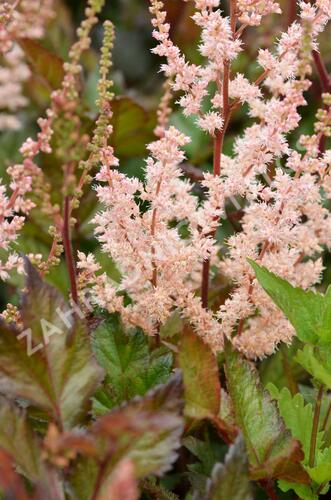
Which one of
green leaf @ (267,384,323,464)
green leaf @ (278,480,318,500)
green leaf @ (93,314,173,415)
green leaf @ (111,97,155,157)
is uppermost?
green leaf @ (111,97,155,157)

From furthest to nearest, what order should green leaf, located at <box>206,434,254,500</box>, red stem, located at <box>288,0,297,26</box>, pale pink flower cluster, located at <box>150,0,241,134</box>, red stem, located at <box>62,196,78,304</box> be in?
red stem, located at <box>288,0,297,26</box>, pale pink flower cluster, located at <box>150,0,241,134</box>, red stem, located at <box>62,196,78,304</box>, green leaf, located at <box>206,434,254,500</box>

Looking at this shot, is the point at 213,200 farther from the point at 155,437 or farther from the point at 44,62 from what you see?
the point at 44,62

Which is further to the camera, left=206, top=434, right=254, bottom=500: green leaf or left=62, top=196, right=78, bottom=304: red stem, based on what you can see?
left=62, top=196, right=78, bottom=304: red stem

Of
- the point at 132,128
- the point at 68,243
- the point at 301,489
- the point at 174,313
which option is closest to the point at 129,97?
the point at 132,128

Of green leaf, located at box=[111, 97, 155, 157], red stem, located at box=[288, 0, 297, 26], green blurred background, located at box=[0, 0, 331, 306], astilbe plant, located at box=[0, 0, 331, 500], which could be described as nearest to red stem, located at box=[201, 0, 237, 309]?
astilbe plant, located at box=[0, 0, 331, 500]

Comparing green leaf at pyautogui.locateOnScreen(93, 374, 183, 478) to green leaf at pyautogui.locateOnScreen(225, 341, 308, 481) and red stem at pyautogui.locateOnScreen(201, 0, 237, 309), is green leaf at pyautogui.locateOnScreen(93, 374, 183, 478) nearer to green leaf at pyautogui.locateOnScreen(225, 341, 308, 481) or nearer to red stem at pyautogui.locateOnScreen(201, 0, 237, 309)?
green leaf at pyautogui.locateOnScreen(225, 341, 308, 481)

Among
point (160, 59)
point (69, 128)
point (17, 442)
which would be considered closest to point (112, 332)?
point (17, 442)
